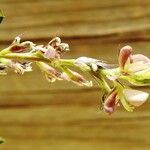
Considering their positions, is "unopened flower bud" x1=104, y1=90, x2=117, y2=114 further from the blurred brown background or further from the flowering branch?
the blurred brown background

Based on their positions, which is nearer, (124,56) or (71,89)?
(124,56)

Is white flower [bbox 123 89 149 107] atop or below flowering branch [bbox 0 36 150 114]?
below

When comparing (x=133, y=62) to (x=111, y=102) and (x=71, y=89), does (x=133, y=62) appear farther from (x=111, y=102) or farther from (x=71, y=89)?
(x=71, y=89)

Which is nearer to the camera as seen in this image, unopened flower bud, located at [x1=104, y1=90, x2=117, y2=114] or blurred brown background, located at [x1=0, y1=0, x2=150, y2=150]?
unopened flower bud, located at [x1=104, y1=90, x2=117, y2=114]

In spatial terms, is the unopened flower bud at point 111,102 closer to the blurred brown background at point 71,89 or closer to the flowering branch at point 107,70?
the flowering branch at point 107,70

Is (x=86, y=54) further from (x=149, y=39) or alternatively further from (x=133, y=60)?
(x=133, y=60)

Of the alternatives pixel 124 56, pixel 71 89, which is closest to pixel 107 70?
pixel 124 56

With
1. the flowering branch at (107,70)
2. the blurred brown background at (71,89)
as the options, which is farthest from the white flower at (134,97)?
the blurred brown background at (71,89)

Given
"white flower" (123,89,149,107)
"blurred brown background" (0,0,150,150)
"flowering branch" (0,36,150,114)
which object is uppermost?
"blurred brown background" (0,0,150,150)

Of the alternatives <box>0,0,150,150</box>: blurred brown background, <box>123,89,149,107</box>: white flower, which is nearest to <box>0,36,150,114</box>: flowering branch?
<box>123,89,149,107</box>: white flower

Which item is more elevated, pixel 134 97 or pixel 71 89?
pixel 71 89
